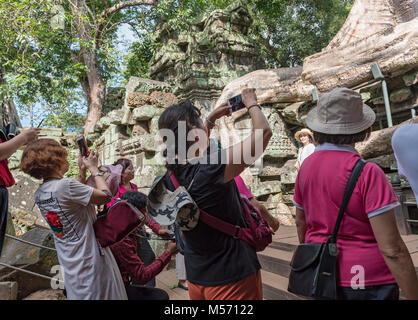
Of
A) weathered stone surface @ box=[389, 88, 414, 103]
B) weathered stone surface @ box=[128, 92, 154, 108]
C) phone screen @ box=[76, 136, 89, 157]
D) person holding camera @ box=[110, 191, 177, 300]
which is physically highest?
weathered stone surface @ box=[128, 92, 154, 108]

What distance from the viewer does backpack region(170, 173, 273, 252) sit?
1.27 m

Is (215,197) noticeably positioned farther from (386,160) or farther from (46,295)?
(386,160)

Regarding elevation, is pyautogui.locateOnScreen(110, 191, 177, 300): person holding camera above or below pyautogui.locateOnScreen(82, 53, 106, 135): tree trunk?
below

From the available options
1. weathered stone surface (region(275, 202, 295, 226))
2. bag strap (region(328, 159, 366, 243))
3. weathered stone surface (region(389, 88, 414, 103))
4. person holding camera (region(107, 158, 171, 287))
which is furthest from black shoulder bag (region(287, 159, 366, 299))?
weathered stone surface (region(275, 202, 295, 226))

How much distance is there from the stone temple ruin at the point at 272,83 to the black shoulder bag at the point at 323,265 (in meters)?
1.98

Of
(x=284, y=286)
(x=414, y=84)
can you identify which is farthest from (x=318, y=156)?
(x=414, y=84)

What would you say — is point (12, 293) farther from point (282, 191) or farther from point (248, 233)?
point (282, 191)

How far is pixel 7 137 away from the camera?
84.4 inches

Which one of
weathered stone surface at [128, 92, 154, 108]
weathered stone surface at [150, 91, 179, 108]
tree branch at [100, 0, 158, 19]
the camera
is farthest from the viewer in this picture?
tree branch at [100, 0, 158, 19]

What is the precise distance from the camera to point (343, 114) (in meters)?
1.31

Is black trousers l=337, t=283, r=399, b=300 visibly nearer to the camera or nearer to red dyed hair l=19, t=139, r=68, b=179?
red dyed hair l=19, t=139, r=68, b=179

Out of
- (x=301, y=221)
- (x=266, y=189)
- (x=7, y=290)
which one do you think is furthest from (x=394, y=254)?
(x=266, y=189)

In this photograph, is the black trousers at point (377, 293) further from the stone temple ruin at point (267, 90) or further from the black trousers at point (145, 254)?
the stone temple ruin at point (267, 90)

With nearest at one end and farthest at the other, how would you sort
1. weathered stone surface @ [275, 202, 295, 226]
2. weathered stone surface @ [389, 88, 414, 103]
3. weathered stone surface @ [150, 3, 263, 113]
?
weathered stone surface @ [389, 88, 414, 103]
weathered stone surface @ [275, 202, 295, 226]
weathered stone surface @ [150, 3, 263, 113]
